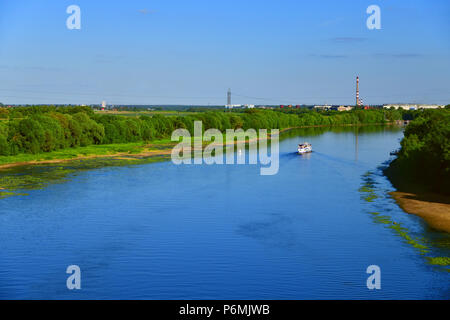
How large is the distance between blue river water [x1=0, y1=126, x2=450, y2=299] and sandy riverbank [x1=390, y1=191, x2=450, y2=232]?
969 millimetres

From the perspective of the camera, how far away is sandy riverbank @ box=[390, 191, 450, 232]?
29922mm

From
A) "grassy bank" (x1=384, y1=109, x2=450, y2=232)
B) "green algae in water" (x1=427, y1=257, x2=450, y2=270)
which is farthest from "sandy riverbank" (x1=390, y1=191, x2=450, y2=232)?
"green algae in water" (x1=427, y1=257, x2=450, y2=270)

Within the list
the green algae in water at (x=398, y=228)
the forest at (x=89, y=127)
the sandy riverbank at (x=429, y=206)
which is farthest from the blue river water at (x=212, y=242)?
the forest at (x=89, y=127)

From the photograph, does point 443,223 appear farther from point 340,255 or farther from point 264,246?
point 264,246

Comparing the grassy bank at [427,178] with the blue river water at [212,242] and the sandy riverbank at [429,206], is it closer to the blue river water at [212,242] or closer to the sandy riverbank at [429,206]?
the sandy riverbank at [429,206]

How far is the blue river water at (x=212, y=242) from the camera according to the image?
20250 millimetres

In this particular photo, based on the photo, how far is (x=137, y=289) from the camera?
20.0m

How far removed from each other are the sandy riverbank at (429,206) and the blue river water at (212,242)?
0.97m
